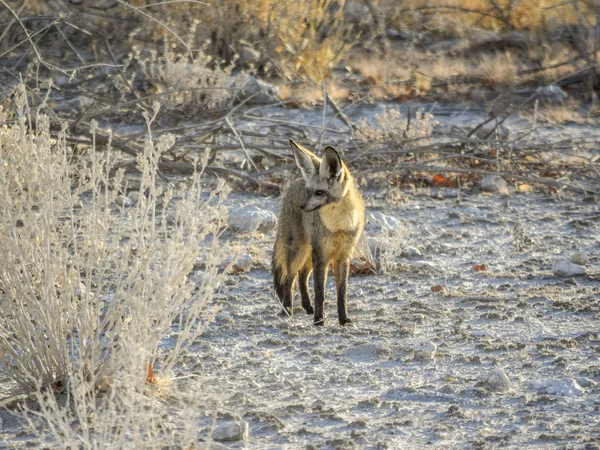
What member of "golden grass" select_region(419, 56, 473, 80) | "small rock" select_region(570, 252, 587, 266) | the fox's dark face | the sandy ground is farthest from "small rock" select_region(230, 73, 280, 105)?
the fox's dark face

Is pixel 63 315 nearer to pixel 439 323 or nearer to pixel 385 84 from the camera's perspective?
pixel 439 323

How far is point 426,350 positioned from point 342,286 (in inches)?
A: 35.6

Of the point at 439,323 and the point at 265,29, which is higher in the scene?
the point at 265,29

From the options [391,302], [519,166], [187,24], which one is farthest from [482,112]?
[391,302]

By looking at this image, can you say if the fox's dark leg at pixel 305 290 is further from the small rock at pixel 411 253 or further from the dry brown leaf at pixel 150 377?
the dry brown leaf at pixel 150 377

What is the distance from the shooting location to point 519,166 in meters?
9.61

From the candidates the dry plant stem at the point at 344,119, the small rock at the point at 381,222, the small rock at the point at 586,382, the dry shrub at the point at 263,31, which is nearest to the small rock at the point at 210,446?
the small rock at the point at 586,382

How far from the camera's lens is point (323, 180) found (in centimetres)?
618

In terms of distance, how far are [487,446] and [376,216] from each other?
4249mm

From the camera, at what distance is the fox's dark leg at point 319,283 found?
627 centimetres

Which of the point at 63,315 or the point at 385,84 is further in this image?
the point at 385,84

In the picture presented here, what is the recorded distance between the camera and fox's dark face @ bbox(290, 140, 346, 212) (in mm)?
6105

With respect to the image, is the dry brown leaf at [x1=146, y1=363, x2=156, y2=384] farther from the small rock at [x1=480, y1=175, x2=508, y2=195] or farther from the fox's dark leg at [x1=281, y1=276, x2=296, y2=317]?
the small rock at [x1=480, y1=175, x2=508, y2=195]

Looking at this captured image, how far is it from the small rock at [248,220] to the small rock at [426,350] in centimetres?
283
